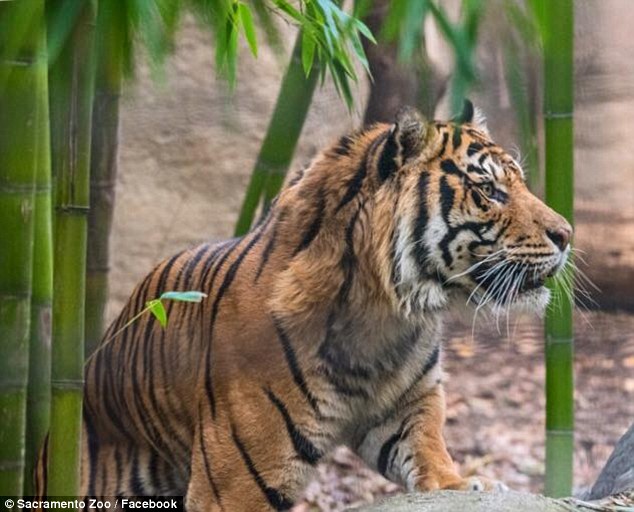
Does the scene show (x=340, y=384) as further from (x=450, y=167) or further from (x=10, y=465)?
(x=10, y=465)

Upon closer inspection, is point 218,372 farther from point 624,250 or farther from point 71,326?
point 624,250

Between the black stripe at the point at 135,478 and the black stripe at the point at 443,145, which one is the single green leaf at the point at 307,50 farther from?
the black stripe at the point at 135,478

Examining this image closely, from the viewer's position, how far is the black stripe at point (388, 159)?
2580mm

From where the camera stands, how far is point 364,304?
8.57 ft

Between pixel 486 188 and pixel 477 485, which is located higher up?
pixel 486 188

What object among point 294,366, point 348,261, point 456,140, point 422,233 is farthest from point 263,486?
point 456,140

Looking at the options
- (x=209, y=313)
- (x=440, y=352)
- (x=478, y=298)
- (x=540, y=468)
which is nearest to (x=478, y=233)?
(x=478, y=298)

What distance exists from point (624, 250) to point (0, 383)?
195 cm

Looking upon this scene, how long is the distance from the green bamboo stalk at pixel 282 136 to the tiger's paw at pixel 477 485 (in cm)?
84

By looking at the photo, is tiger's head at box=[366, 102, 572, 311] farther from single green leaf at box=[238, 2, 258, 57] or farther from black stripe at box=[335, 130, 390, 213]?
single green leaf at box=[238, 2, 258, 57]

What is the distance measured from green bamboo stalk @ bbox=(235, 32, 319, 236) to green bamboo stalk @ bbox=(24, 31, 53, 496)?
580 mm

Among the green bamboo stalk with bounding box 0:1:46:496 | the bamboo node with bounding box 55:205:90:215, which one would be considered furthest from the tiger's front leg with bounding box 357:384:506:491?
the bamboo node with bounding box 55:205:90:215

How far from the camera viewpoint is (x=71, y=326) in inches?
87.6

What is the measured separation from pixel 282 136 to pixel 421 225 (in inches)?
18.3
